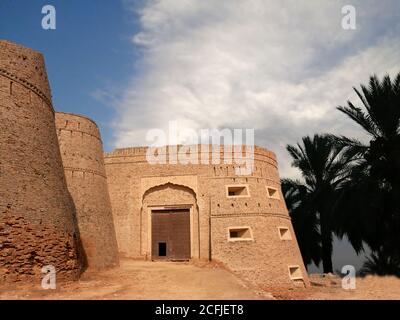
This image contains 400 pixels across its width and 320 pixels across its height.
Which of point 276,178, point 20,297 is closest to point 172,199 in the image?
point 276,178

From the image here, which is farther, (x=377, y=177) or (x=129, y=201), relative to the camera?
(x=129, y=201)

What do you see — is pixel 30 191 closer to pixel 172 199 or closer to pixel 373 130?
pixel 172 199

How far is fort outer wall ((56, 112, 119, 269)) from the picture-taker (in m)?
18.1

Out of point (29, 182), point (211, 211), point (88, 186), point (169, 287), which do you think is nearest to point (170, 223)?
point (211, 211)

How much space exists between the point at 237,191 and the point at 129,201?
244 inches

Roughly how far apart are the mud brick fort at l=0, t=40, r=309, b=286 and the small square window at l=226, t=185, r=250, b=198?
0.20ft

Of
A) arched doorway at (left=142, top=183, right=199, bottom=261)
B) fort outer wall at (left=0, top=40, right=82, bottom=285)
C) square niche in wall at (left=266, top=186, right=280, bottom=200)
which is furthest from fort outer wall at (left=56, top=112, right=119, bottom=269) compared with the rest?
square niche in wall at (left=266, top=186, right=280, bottom=200)

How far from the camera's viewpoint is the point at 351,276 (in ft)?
61.8

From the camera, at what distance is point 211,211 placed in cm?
2181

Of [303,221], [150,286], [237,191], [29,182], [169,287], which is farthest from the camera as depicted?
[303,221]

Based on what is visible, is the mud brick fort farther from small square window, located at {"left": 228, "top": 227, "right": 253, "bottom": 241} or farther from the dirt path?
the dirt path

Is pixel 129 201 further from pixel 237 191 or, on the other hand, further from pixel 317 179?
pixel 317 179

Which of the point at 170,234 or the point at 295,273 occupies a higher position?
the point at 170,234

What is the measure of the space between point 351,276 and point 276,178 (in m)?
7.79
